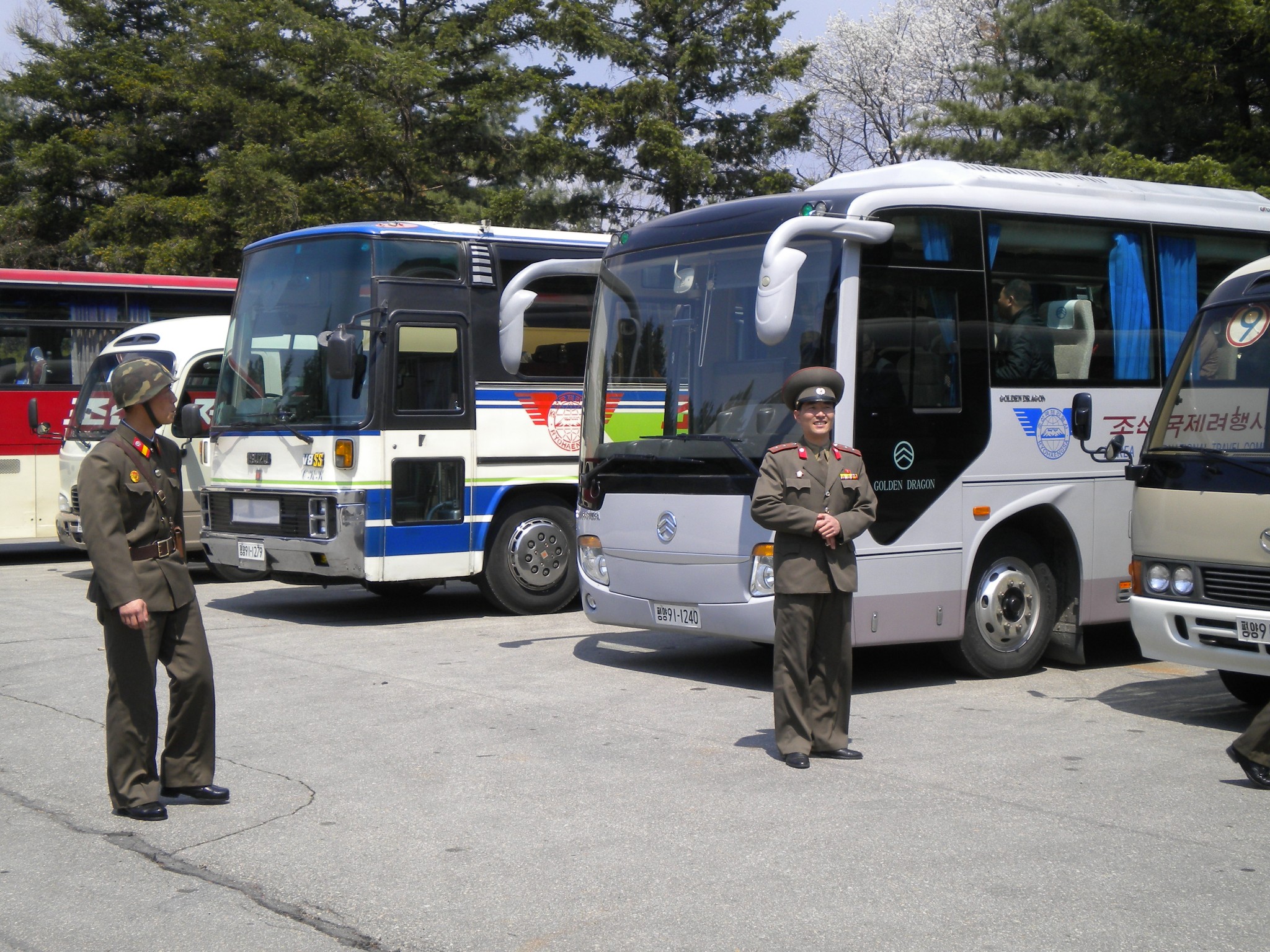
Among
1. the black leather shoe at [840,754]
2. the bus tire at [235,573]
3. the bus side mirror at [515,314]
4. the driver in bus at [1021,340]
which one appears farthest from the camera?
the bus tire at [235,573]

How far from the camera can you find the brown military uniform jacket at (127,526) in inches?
233

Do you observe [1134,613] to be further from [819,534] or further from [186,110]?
[186,110]

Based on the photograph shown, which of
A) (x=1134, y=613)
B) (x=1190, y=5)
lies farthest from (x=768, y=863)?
(x=1190, y=5)

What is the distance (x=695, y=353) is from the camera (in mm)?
9242

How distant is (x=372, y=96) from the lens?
103ft

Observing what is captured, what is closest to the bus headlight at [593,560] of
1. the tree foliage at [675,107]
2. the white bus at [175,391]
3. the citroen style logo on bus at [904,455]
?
the citroen style logo on bus at [904,455]

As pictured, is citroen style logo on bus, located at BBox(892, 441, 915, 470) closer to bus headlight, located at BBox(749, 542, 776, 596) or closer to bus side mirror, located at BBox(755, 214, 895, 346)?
bus headlight, located at BBox(749, 542, 776, 596)

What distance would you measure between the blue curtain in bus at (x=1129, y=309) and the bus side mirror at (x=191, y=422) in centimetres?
824

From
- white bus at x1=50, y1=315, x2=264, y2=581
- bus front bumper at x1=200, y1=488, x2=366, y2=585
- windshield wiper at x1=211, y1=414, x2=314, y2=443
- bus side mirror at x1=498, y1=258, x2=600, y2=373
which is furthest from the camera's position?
white bus at x1=50, y1=315, x2=264, y2=581

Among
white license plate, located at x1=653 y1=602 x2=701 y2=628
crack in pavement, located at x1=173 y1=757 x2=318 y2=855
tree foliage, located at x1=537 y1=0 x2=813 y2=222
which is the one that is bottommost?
crack in pavement, located at x1=173 y1=757 x2=318 y2=855

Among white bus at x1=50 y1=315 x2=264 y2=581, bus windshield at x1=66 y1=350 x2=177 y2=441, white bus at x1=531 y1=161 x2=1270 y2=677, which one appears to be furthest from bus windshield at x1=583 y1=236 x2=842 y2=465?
bus windshield at x1=66 y1=350 x2=177 y2=441

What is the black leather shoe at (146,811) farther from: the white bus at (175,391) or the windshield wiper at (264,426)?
the white bus at (175,391)

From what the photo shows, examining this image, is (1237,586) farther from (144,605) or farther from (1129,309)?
(144,605)

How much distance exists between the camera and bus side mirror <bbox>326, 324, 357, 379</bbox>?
37.4 feet
